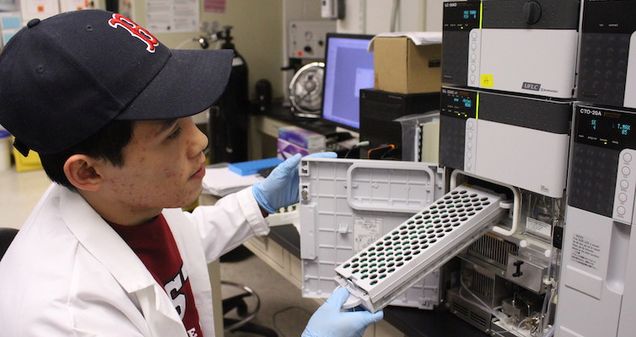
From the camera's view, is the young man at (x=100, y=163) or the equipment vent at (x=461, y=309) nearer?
the young man at (x=100, y=163)

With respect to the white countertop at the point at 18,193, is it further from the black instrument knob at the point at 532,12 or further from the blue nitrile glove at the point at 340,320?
the black instrument knob at the point at 532,12

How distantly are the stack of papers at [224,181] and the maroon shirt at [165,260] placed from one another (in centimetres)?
79

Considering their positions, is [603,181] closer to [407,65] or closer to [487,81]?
[487,81]

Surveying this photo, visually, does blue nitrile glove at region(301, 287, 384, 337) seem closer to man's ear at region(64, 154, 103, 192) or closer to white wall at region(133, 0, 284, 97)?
man's ear at region(64, 154, 103, 192)

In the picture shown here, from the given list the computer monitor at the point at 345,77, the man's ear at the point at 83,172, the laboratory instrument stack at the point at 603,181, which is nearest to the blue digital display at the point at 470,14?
the laboratory instrument stack at the point at 603,181

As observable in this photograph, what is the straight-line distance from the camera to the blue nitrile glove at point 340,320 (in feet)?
3.39

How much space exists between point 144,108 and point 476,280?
0.80 meters

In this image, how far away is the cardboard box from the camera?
156cm

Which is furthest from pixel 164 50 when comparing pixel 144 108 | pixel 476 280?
pixel 476 280

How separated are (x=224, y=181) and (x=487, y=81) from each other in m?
1.27

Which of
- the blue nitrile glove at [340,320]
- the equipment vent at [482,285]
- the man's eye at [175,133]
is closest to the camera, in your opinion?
the man's eye at [175,133]

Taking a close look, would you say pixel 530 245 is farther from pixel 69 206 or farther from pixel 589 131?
pixel 69 206

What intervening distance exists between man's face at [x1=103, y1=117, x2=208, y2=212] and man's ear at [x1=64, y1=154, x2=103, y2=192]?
0.02 meters

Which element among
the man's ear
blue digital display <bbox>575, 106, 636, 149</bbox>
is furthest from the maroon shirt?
blue digital display <bbox>575, 106, 636, 149</bbox>
